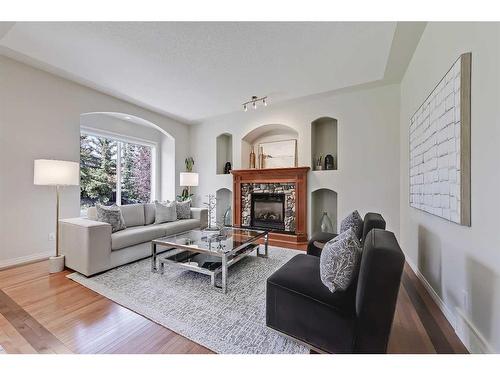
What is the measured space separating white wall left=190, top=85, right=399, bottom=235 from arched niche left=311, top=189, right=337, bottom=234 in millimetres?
260

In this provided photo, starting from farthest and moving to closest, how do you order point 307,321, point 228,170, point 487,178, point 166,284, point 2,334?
point 228,170, point 166,284, point 2,334, point 307,321, point 487,178

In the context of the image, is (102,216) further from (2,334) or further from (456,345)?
(456,345)

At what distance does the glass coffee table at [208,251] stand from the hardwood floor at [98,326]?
0.65m

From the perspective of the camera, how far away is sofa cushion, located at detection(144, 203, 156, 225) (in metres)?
3.67

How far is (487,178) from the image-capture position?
1276 millimetres

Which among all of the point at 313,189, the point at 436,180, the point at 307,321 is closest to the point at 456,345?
the point at 307,321

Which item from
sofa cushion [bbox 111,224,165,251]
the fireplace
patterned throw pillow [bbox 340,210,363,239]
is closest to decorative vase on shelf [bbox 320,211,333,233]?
the fireplace

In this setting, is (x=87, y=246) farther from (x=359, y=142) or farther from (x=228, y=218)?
(x=359, y=142)

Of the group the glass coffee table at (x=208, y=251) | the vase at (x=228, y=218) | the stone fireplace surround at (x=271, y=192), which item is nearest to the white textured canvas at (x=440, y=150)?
the glass coffee table at (x=208, y=251)

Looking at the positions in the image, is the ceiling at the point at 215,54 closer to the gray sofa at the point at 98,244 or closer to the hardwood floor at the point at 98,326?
the gray sofa at the point at 98,244

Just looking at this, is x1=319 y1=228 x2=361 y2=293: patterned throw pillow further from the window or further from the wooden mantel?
the window

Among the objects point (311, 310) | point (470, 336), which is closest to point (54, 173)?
point (311, 310)
